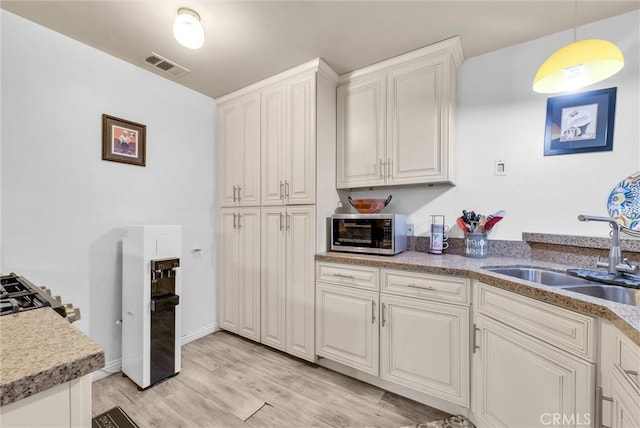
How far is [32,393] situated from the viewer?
0.51 m

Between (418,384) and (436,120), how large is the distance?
1796 millimetres

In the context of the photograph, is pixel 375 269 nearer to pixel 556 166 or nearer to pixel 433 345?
pixel 433 345

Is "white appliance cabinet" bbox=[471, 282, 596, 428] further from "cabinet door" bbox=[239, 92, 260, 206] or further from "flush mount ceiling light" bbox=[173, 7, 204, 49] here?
"flush mount ceiling light" bbox=[173, 7, 204, 49]

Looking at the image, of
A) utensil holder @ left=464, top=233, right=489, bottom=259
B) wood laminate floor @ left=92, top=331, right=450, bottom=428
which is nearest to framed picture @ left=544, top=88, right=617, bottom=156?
utensil holder @ left=464, top=233, right=489, bottom=259

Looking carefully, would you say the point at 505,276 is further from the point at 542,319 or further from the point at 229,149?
the point at 229,149

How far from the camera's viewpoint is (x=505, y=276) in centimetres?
144

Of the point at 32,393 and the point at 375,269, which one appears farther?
the point at 375,269

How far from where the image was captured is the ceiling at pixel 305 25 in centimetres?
163

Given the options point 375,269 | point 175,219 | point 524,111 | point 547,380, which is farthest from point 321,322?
point 524,111

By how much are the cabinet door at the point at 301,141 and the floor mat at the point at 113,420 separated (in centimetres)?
173

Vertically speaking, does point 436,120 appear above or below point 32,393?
above

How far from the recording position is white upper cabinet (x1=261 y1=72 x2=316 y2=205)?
86.9 inches

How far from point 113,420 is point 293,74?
8.79 ft

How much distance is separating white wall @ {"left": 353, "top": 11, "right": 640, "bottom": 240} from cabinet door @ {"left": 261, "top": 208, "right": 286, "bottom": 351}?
1.16m
